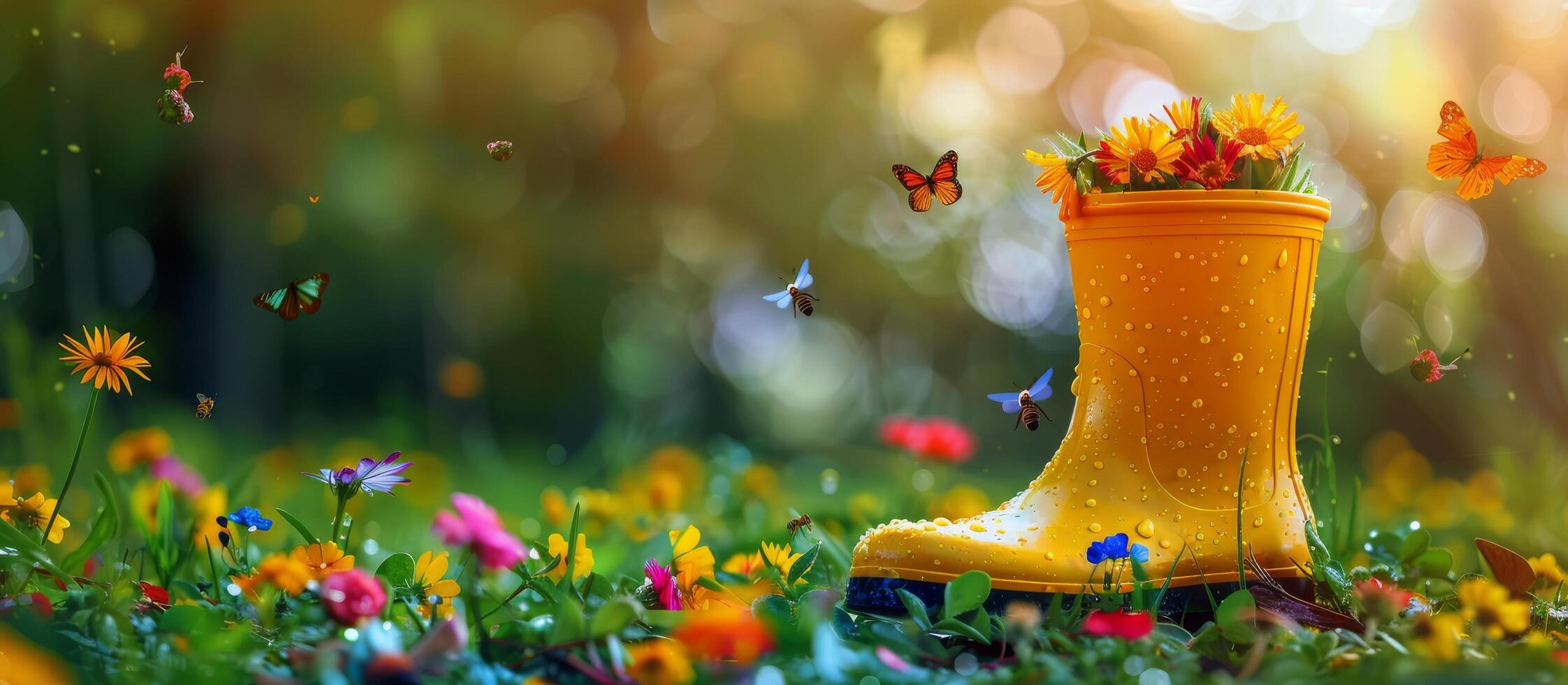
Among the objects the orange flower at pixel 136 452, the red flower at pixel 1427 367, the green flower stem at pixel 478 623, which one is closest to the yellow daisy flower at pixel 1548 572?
the red flower at pixel 1427 367

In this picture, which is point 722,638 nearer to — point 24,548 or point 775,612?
point 775,612

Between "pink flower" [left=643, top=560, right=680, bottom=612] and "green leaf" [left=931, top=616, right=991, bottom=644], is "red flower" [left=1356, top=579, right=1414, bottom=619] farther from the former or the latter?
"pink flower" [left=643, top=560, right=680, bottom=612]

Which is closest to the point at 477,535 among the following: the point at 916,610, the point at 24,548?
the point at 916,610

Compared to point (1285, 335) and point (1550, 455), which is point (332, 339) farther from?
point (1550, 455)

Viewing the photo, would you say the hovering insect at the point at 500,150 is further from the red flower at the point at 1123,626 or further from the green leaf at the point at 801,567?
the red flower at the point at 1123,626

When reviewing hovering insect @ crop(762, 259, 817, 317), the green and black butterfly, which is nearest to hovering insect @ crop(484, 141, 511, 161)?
the green and black butterfly

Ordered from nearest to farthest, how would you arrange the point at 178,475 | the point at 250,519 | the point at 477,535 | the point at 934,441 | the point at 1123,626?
the point at 477,535 < the point at 1123,626 < the point at 250,519 < the point at 178,475 < the point at 934,441
